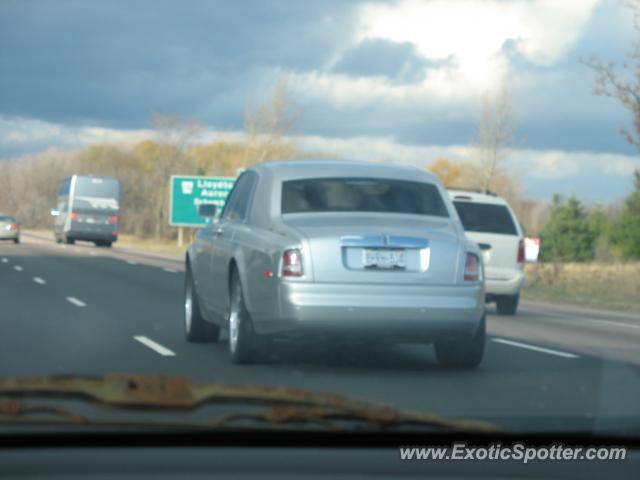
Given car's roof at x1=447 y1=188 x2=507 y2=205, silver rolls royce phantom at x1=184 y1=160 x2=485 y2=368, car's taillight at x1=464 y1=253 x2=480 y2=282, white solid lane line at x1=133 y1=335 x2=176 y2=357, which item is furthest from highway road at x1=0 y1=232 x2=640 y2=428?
car's roof at x1=447 y1=188 x2=507 y2=205

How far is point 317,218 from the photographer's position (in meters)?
9.42

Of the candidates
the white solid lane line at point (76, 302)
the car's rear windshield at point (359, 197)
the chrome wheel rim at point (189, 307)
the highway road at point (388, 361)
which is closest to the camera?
the highway road at point (388, 361)

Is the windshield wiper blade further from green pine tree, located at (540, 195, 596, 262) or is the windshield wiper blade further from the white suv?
green pine tree, located at (540, 195, 596, 262)

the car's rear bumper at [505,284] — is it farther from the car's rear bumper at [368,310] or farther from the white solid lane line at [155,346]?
the car's rear bumper at [368,310]

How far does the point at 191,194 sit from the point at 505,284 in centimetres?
3257

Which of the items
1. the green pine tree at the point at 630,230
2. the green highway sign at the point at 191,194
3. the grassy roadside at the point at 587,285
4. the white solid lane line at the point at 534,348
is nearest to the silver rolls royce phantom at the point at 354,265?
the white solid lane line at the point at 534,348

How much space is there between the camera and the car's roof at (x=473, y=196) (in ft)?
58.5

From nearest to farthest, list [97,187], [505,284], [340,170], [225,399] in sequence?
1. [225,399]
2. [340,170]
3. [505,284]
4. [97,187]

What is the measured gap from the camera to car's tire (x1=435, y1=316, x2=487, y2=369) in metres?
9.85

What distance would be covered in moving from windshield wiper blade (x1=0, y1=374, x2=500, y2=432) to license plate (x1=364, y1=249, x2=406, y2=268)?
4633 mm

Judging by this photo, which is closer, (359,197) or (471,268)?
(471,268)

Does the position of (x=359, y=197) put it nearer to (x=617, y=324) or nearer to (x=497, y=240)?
(x=497, y=240)

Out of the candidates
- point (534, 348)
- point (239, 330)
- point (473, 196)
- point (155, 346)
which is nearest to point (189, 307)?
point (155, 346)

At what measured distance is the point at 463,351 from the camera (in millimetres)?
9992
